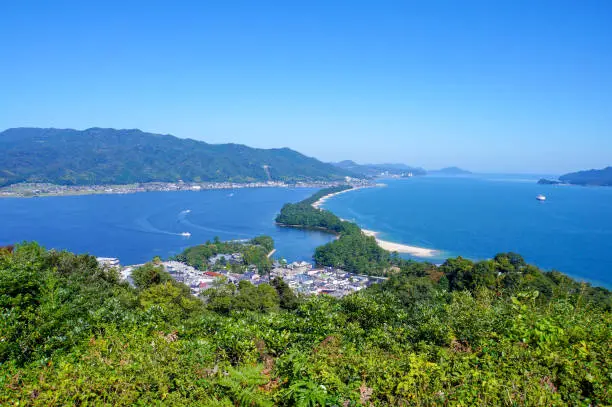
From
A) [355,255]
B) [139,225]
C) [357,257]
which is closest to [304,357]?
[357,257]

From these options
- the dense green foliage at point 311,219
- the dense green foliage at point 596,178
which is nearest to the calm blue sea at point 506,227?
the dense green foliage at point 311,219

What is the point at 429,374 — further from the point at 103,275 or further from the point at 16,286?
the point at 103,275

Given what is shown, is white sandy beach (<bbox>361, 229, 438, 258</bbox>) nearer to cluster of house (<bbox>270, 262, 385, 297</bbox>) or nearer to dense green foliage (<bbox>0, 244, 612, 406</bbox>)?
cluster of house (<bbox>270, 262, 385, 297</bbox>)

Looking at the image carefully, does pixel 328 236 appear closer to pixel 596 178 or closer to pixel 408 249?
pixel 408 249

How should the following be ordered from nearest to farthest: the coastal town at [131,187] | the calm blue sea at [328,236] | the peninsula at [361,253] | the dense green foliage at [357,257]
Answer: the dense green foliage at [357,257] → the peninsula at [361,253] → the calm blue sea at [328,236] → the coastal town at [131,187]

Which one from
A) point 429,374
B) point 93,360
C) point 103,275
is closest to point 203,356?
point 93,360

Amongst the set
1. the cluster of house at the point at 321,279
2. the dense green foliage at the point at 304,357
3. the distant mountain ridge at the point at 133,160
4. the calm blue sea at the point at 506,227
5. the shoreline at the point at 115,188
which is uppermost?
the distant mountain ridge at the point at 133,160

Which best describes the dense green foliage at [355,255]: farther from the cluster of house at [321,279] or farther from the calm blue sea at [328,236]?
the calm blue sea at [328,236]
